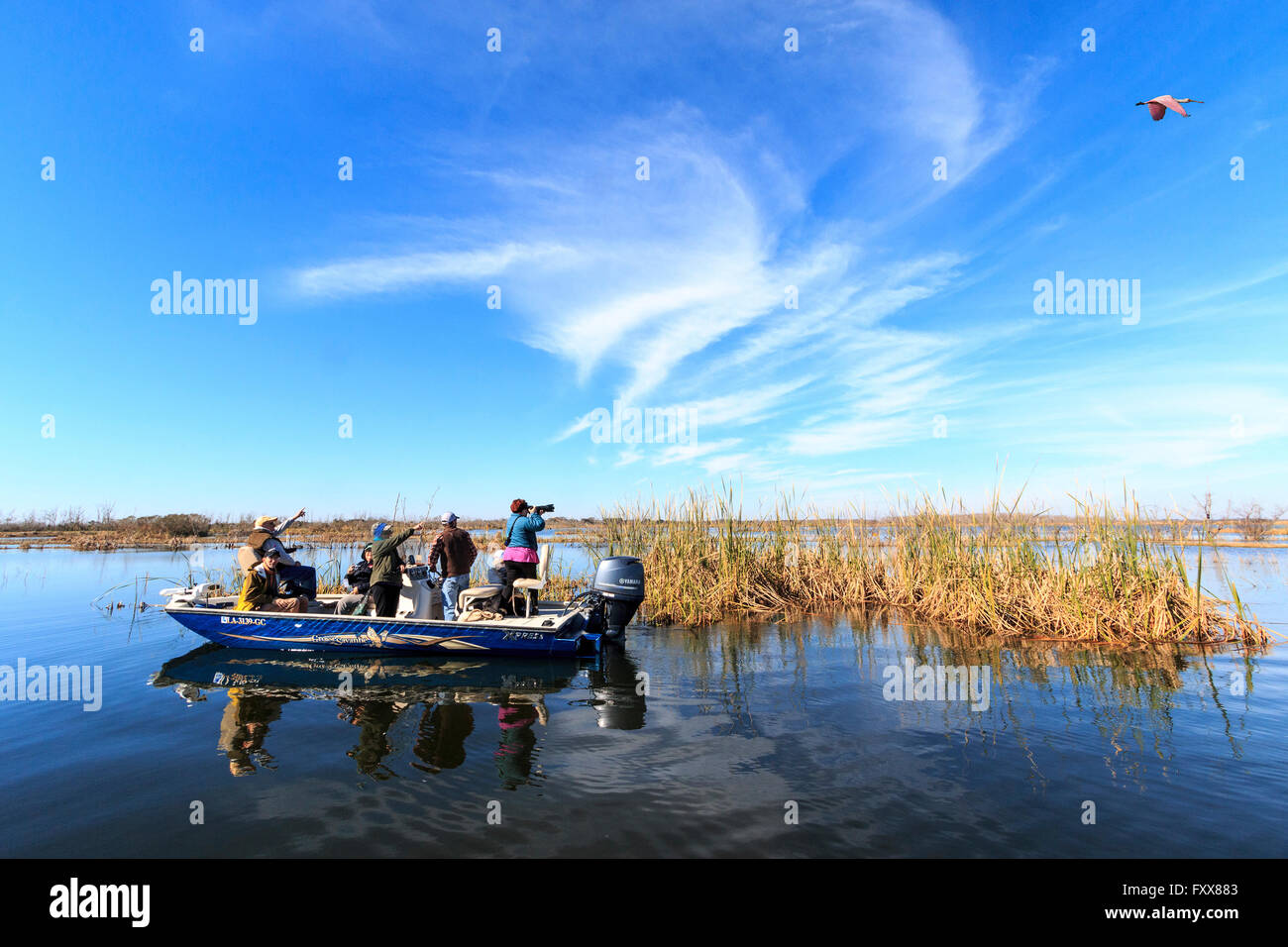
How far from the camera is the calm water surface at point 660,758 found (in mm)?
4660

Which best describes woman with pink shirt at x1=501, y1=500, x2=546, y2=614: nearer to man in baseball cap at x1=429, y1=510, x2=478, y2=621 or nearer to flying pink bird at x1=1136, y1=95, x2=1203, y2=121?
man in baseball cap at x1=429, y1=510, x2=478, y2=621

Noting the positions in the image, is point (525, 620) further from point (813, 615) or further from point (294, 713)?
point (813, 615)

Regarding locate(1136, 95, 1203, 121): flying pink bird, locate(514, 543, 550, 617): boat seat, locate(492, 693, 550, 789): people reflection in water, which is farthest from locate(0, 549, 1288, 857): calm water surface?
locate(1136, 95, 1203, 121): flying pink bird

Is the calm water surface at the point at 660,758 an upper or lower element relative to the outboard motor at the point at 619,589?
lower

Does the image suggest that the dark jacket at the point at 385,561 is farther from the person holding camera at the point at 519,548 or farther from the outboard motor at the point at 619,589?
the outboard motor at the point at 619,589

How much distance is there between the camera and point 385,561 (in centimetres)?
1067

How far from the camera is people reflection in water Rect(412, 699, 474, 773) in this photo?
615 centimetres

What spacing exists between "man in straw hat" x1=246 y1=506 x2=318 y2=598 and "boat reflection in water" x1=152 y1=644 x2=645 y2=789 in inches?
54.9

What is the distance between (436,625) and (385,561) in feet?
5.25

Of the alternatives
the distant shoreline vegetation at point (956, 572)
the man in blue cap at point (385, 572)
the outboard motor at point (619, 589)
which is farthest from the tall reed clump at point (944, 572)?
the man in blue cap at point (385, 572)

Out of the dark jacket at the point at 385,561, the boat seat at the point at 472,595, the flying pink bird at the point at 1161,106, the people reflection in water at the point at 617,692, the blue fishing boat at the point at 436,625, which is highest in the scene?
the flying pink bird at the point at 1161,106

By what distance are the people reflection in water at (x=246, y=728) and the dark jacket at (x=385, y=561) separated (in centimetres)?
246

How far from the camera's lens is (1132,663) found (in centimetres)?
948
